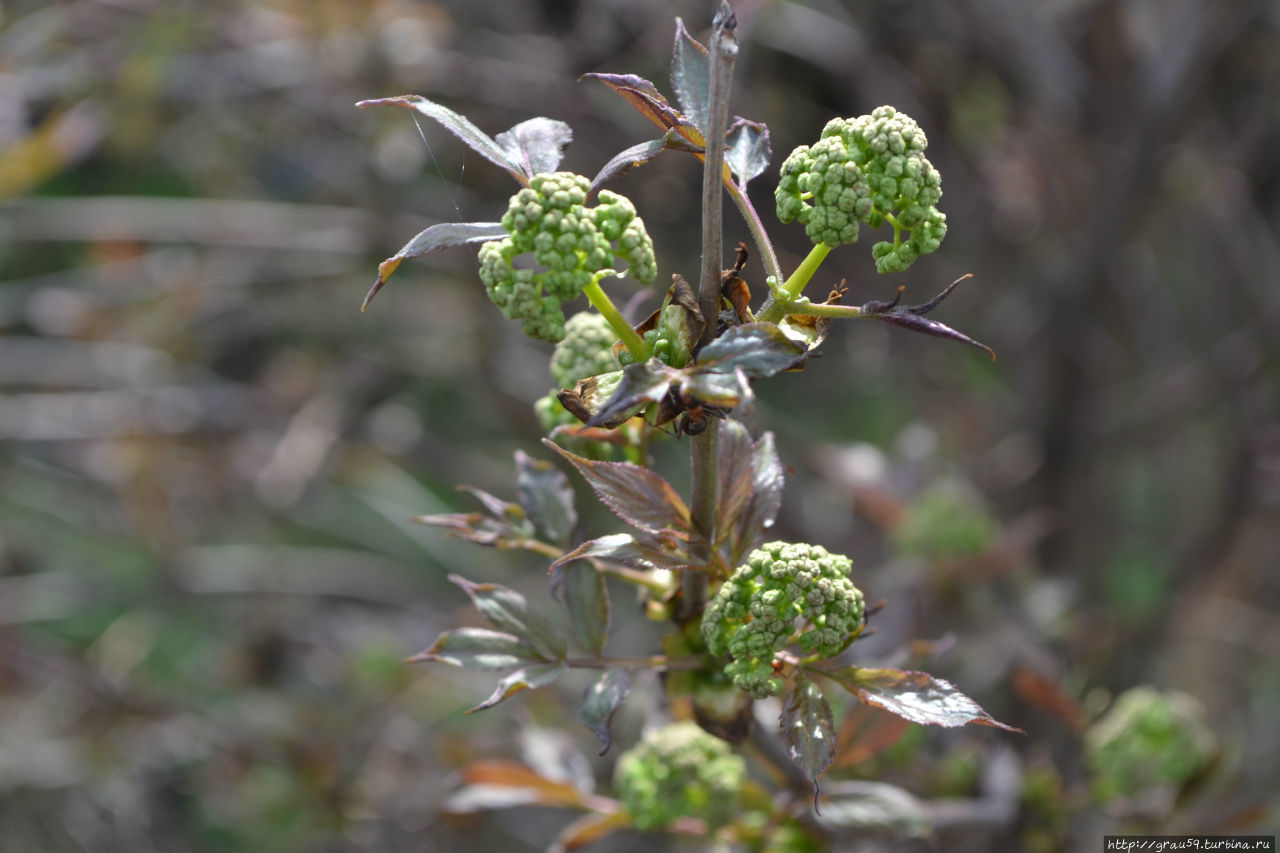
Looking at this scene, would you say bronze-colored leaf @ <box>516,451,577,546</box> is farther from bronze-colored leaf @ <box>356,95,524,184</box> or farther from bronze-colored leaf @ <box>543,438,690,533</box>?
bronze-colored leaf @ <box>356,95,524,184</box>

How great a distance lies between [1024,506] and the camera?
2.69 metres

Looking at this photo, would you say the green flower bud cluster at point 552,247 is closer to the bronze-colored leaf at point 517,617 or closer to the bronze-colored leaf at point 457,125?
the bronze-colored leaf at point 457,125

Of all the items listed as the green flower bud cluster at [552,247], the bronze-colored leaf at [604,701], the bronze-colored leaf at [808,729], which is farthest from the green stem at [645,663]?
the green flower bud cluster at [552,247]

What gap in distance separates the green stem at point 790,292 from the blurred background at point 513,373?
1.17 meters

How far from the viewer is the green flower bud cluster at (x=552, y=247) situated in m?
0.79

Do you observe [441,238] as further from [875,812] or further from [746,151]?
[875,812]

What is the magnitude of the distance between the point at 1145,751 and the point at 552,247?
51.8 inches

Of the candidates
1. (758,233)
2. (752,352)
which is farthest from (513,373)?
(752,352)

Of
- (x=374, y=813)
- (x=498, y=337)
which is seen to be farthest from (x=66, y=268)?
(x=374, y=813)

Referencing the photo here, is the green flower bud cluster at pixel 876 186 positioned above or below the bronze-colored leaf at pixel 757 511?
above

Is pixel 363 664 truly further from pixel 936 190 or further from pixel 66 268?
pixel 66 268

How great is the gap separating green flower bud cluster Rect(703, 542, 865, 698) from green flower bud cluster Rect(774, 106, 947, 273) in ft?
0.86

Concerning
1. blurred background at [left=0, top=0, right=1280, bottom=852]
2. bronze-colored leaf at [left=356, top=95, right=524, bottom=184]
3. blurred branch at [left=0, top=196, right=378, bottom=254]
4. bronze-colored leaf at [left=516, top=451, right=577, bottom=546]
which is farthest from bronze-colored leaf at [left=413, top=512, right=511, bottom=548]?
blurred branch at [left=0, top=196, right=378, bottom=254]

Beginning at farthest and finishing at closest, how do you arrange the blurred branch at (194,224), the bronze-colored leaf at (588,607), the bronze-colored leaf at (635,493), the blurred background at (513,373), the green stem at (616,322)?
the blurred branch at (194,224) → the blurred background at (513,373) → the bronze-colored leaf at (588,607) → the bronze-colored leaf at (635,493) → the green stem at (616,322)
